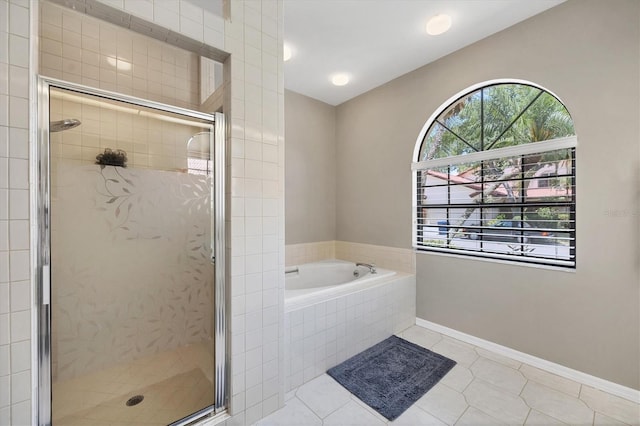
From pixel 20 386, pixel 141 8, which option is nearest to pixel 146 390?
pixel 20 386

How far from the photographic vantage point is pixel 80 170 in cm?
135

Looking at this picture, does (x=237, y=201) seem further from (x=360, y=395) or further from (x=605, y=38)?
(x=605, y=38)

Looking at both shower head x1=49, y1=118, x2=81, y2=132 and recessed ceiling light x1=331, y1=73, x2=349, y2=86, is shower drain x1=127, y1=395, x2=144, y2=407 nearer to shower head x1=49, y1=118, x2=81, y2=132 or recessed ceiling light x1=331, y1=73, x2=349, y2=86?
shower head x1=49, y1=118, x2=81, y2=132

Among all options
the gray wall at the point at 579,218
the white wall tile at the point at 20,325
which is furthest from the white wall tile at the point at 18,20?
→ the gray wall at the point at 579,218

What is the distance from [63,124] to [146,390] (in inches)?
60.5

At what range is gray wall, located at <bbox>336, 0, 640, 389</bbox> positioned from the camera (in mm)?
1733

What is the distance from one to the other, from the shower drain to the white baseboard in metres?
2.51

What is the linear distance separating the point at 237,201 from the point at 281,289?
2.03 feet

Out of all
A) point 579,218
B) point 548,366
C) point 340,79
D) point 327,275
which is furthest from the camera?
point 327,275

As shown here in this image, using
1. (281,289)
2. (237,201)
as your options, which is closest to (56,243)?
(237,201)

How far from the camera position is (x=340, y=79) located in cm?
301

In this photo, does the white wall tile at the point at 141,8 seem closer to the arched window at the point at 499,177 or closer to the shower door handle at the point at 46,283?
the shower door handle at the point at 46,283

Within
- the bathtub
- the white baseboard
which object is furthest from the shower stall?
the white baseboard

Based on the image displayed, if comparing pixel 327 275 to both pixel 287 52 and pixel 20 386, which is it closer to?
pixel 287 52
